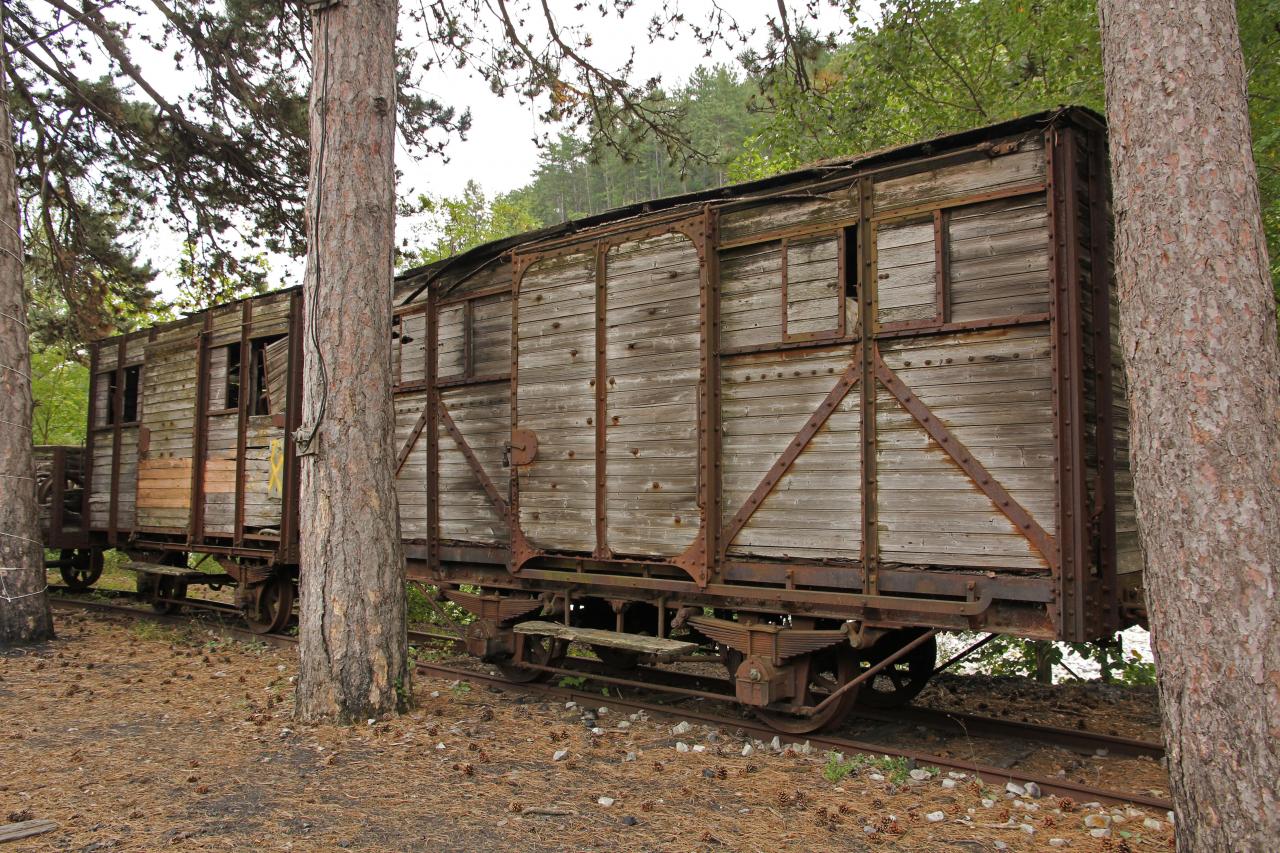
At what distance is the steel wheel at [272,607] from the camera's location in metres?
10.8

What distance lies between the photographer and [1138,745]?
590 cm

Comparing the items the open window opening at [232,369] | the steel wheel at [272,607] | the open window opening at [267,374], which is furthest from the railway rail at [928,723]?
the open window opening at [232,369]

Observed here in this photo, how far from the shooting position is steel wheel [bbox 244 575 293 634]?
1080cm

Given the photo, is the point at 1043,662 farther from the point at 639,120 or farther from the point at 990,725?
the point at 639,120

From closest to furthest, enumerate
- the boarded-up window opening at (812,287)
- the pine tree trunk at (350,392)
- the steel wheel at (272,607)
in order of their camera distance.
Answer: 1. the boarded-up window opening at (812,287)
2. the pine tree trunk at (350,392)
3. the steel wheel at (272,607)

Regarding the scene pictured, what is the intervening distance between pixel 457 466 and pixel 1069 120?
5.87 metres

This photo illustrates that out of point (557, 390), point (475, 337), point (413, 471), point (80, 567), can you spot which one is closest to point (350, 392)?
point (557, 390)

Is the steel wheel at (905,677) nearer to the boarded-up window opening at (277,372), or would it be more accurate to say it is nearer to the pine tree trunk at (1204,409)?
the pine tree trunk at (1204,409)

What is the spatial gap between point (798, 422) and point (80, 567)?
13.4 metres

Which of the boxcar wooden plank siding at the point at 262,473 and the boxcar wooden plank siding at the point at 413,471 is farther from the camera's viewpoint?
the boxcar wooden plank siding at the point at 262,473

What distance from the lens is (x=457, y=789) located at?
5242 mm

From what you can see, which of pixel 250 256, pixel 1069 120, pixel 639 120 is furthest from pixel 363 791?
pixel 250 256

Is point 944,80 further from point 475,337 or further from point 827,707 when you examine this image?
point 827,707

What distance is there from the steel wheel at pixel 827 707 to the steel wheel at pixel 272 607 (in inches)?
255
